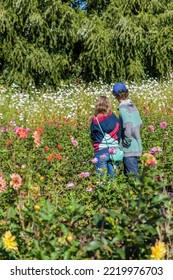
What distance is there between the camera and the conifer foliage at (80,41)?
13289 mm

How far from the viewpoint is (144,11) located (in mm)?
14656

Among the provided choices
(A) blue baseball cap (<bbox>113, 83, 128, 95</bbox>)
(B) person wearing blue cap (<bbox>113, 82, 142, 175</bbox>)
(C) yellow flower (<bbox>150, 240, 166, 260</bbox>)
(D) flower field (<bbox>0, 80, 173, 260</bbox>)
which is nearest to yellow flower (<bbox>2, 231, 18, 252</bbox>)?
(D) flower field (<bbox>0, 80, 173, 260</bbox>)

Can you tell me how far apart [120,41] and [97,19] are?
3.40 ft

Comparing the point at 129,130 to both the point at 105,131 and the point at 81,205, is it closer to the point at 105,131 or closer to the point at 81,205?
the point at 105,131

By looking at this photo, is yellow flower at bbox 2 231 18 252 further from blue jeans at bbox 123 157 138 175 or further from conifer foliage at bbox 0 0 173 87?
conifer foliage at bbox 0 0 173 87

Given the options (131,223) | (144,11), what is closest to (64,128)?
(131,223)

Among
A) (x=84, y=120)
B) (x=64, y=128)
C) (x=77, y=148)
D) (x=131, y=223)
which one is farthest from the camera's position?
(x=84, y=120)

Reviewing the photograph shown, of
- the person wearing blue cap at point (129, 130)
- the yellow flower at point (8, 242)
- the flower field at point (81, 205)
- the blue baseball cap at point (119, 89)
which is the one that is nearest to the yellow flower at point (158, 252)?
the flower field at point (81, 205)

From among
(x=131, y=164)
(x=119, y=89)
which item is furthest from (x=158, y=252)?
(x=119, y=89)

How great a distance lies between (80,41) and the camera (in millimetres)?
14125

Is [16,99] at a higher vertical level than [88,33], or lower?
lower

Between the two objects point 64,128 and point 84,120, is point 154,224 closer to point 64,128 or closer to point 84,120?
point 64,128

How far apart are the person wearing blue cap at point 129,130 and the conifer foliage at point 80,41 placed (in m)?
8.65

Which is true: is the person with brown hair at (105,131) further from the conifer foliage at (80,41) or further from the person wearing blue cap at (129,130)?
the conifer foliage at (80,41)
